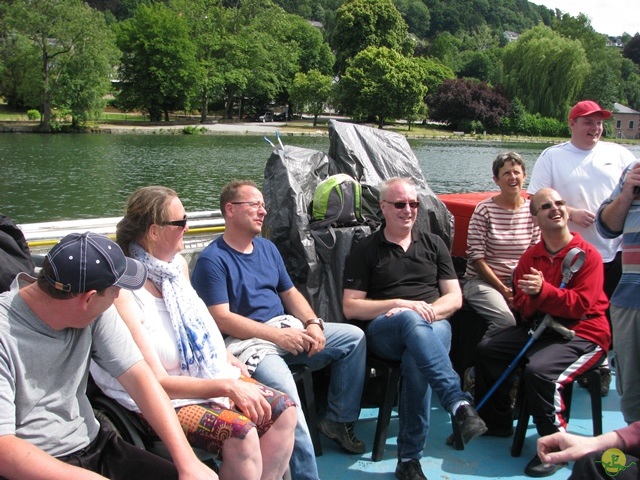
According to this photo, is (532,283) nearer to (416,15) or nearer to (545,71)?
(545,71)

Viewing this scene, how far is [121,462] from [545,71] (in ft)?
173

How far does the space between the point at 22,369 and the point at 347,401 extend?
154 cm

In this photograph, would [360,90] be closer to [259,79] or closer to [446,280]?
[259,79]

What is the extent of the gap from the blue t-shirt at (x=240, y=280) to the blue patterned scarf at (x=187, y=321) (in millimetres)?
369

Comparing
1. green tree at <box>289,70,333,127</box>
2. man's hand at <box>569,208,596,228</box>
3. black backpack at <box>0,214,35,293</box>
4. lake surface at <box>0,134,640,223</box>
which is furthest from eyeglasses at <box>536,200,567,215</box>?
green tree at <box>289,70,333,127</box>

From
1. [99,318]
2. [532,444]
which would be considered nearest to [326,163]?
[532,444]

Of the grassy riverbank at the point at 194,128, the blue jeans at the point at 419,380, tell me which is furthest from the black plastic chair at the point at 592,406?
the grassy riverbank at the point at 194,128

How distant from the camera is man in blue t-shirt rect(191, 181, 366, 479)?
9.20 feet

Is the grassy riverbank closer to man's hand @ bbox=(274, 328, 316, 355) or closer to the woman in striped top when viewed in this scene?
the woman in striped top

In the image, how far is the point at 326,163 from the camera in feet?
13.0

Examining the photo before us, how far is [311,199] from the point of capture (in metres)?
3.71

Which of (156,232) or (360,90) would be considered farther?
(360,90)

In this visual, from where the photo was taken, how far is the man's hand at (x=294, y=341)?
110 inches

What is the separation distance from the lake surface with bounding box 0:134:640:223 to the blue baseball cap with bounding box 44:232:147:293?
14.1 m
